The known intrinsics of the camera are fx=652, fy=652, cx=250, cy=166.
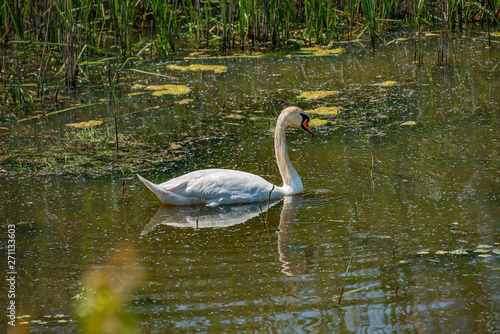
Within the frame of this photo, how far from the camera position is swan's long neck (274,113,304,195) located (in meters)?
5.64

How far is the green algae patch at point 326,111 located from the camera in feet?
24.7

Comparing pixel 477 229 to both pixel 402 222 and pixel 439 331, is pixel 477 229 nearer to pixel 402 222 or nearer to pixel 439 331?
pixel 402 222

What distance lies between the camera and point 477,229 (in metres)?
4.55

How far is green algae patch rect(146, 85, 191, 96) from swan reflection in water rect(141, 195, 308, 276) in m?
3.45

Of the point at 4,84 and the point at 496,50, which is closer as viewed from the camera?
the point at 4,84

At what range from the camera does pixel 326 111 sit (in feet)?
24.9

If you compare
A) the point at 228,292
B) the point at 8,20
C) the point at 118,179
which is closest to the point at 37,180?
the point at 118,179

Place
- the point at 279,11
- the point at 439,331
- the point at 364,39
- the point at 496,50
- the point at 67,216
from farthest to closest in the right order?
the point at 364,39
the point at 279,11
the point at 496,50
the point at 67,216
the point at 439,331

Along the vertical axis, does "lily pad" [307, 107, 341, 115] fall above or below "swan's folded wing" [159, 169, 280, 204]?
above

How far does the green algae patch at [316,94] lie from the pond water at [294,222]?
0.40 feet

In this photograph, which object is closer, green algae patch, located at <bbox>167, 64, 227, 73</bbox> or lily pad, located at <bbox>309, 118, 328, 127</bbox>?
lily pad, located at <bbox>309, 118, 328, 127</bbox>

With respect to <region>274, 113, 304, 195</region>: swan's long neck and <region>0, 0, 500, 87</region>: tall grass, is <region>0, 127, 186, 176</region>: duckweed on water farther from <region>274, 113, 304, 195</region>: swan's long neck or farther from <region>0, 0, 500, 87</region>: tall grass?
<region>0, 0, 500, 87</region>: tall grass

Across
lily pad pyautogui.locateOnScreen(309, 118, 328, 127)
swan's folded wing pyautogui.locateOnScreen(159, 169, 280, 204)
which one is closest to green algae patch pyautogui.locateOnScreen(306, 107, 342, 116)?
lily pad pyautogui.locateOnScreen(309, 118, 328, 127)

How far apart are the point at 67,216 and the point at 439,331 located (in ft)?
10.1
